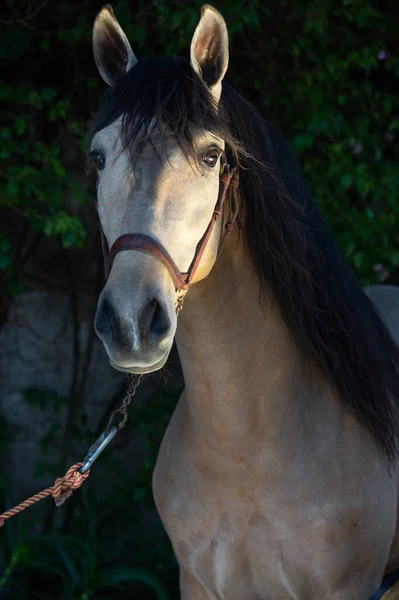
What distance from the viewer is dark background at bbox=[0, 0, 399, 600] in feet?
10.4

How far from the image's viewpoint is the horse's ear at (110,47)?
1.83 meters

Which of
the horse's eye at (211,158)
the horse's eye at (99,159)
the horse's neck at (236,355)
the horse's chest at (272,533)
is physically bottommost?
the horse's chest at (272,533)

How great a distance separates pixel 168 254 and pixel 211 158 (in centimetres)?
27

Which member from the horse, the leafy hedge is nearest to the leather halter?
the horse

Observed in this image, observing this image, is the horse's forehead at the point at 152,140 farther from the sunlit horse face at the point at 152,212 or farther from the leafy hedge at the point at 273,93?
the leafy hedge at the point at 273,93

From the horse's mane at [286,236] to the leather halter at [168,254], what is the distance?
6cm

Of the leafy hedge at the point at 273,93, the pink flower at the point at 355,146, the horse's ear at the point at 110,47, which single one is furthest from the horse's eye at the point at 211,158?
the pink flower at the point at 355,146

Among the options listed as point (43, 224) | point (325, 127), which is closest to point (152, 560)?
point (43, 224)

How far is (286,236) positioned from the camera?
185 cm

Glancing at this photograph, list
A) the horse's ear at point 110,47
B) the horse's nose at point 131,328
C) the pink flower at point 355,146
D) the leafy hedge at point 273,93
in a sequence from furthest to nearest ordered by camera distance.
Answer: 1. the pink flower at point 355,146
2. the leafy hedge at point 273,93
3. the horse's ear at point 110,47
4. the horse's nose at point 131,328

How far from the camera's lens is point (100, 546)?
142 inches

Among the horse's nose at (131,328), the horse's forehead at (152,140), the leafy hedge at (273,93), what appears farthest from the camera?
the leafy hedge at (273,93)

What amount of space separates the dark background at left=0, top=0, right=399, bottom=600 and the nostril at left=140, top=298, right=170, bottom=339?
1584mm

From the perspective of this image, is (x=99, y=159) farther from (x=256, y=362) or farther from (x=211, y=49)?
(x=256, y=362)
